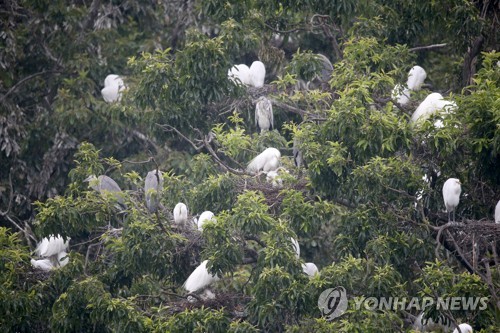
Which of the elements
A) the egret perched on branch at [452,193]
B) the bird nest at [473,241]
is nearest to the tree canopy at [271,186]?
the bird nest at [473,241]

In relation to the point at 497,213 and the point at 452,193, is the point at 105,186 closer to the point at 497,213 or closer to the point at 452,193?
the point at 452,193

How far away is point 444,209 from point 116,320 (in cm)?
211

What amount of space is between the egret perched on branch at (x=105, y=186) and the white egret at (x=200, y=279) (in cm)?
71

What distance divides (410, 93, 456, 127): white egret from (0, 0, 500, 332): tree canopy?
0.06m

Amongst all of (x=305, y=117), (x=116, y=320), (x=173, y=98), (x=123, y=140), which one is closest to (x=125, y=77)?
(x=123, y=140)

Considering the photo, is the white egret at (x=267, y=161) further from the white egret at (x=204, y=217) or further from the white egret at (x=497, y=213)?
the white egret at (x=497, y=213)

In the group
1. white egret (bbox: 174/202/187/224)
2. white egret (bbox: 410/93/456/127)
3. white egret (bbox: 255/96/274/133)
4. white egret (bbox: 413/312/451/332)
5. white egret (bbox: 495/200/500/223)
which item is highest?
white egret (bbox: 410/93/456/127)

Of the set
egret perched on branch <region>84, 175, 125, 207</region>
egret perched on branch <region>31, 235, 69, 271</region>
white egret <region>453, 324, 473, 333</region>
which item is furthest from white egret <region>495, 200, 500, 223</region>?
egret perched on branch <region>31, 235, 69, 271</region>

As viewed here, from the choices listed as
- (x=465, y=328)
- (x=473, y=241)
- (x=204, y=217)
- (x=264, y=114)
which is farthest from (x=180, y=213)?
(x=465, y=328)

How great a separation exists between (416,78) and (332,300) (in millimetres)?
2129

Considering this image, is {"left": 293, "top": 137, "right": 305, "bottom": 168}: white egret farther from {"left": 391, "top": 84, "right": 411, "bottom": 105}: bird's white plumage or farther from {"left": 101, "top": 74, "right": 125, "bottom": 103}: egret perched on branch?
{"left": 101, "top": 74, "right": 125, "bottom": 103}: egret perched on branch

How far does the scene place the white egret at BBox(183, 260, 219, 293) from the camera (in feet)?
18.9

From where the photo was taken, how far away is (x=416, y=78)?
6.77 meters

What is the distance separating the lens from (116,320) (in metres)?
5.48
